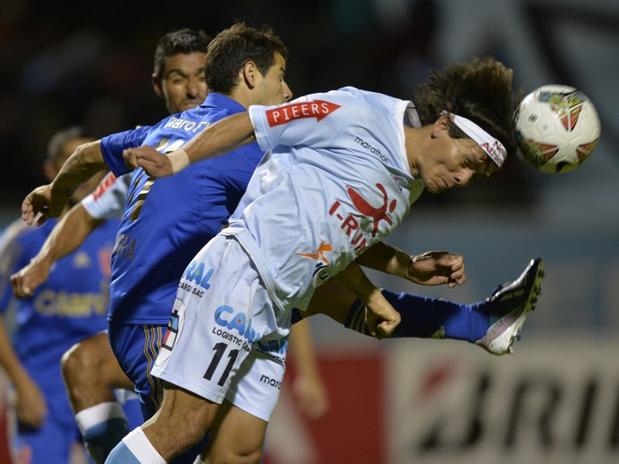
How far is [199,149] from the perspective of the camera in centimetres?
399

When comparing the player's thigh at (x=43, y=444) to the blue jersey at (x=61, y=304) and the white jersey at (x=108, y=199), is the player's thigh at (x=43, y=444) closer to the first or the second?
the blue jersey at (x=61, y=304)

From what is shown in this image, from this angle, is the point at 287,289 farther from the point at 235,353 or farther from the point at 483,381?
the point at 483,381

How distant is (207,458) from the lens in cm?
452

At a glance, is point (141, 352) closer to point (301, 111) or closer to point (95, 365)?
point (95, 365)

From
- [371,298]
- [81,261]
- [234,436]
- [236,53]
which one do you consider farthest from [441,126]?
[81,261]

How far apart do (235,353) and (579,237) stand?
16.9 feet

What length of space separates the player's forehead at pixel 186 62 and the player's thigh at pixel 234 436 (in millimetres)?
1521

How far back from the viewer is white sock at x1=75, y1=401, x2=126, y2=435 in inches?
203

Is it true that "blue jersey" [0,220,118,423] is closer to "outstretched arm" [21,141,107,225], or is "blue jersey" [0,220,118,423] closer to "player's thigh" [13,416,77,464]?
"player's thigh" [13,416,77,464]

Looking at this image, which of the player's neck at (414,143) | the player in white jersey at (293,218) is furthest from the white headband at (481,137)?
the player's neck at (414,143)

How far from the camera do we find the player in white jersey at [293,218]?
422cm

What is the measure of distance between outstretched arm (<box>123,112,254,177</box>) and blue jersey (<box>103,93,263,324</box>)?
403 mm

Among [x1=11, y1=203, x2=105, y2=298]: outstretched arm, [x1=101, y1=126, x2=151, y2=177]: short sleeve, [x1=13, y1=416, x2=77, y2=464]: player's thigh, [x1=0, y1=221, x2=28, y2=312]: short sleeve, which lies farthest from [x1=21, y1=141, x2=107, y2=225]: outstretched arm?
[x1=13, y1=416, x2=77, y2=464]: player's thigh

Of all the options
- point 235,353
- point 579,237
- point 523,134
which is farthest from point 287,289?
point 579,237
